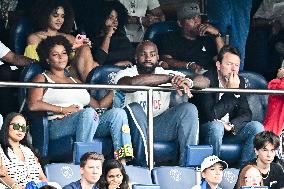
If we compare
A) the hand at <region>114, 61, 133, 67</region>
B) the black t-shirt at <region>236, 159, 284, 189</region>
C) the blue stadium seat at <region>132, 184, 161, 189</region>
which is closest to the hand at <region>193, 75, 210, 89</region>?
the black t-shirt at <region>236, 159, 284, 189</region>

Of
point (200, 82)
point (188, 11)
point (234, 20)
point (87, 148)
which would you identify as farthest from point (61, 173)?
point (234, 20)

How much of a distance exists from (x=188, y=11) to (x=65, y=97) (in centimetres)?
260

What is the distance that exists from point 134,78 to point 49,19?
5.22 feet

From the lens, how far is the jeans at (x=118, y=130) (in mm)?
15156

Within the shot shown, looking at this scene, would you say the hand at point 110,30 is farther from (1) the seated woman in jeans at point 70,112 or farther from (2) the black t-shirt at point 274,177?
(2) the black t-shirt at point 274,177

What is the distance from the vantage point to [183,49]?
1739 centimetres

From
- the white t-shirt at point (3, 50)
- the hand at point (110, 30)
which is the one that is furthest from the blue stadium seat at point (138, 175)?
the hand at point (110, 30)

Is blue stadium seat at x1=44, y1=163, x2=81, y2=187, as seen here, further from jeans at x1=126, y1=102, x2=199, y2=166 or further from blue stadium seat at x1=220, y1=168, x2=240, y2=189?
blue stadium seat at x1=220, y1=168, x2=240, y2=189

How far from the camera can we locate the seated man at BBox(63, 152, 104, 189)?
1410 centimetres

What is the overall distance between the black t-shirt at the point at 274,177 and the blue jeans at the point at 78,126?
166 cm

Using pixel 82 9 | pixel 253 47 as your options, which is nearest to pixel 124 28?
pixel 82 9

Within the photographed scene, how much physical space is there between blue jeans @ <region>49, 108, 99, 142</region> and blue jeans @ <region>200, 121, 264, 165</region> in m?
1.29

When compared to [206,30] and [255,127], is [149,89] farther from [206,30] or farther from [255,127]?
[206,30]

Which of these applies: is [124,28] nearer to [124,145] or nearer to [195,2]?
[195,2]
